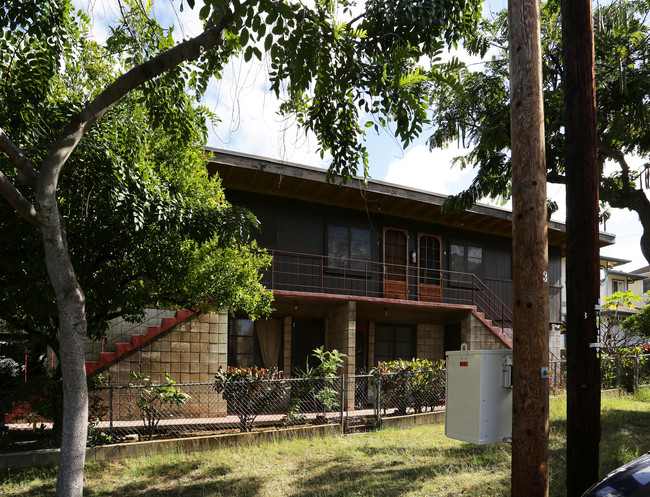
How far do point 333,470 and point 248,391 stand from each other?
3.06 metres

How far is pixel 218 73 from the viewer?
8266mm

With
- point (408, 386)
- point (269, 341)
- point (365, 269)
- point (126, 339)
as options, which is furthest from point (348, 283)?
point (126, 339)

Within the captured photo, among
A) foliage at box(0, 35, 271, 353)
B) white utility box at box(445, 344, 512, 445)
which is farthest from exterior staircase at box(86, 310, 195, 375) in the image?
white utility box at box(445, 344, 512, 445)

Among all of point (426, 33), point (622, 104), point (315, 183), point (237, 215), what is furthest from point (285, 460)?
point (622, 104)

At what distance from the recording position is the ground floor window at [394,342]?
17.1 m

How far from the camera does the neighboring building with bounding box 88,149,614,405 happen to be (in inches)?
496

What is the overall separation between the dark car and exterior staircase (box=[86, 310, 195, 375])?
29.1ft

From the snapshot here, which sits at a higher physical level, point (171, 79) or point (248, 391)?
point (171, 79)

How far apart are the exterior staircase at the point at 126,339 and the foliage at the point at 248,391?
164cm

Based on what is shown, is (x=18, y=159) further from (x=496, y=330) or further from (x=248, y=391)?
(x=496, y=330)

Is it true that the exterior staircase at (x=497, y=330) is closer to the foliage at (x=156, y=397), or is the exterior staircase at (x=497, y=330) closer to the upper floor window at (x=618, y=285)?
the foliage at (x=156, y=397)

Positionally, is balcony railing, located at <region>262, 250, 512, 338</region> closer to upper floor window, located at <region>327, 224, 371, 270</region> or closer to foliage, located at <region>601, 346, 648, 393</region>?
upper floor window, located at <region>327, 224, 371, 270</region>

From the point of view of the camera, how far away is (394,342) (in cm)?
1736

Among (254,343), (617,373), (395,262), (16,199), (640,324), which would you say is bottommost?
(617,373)
